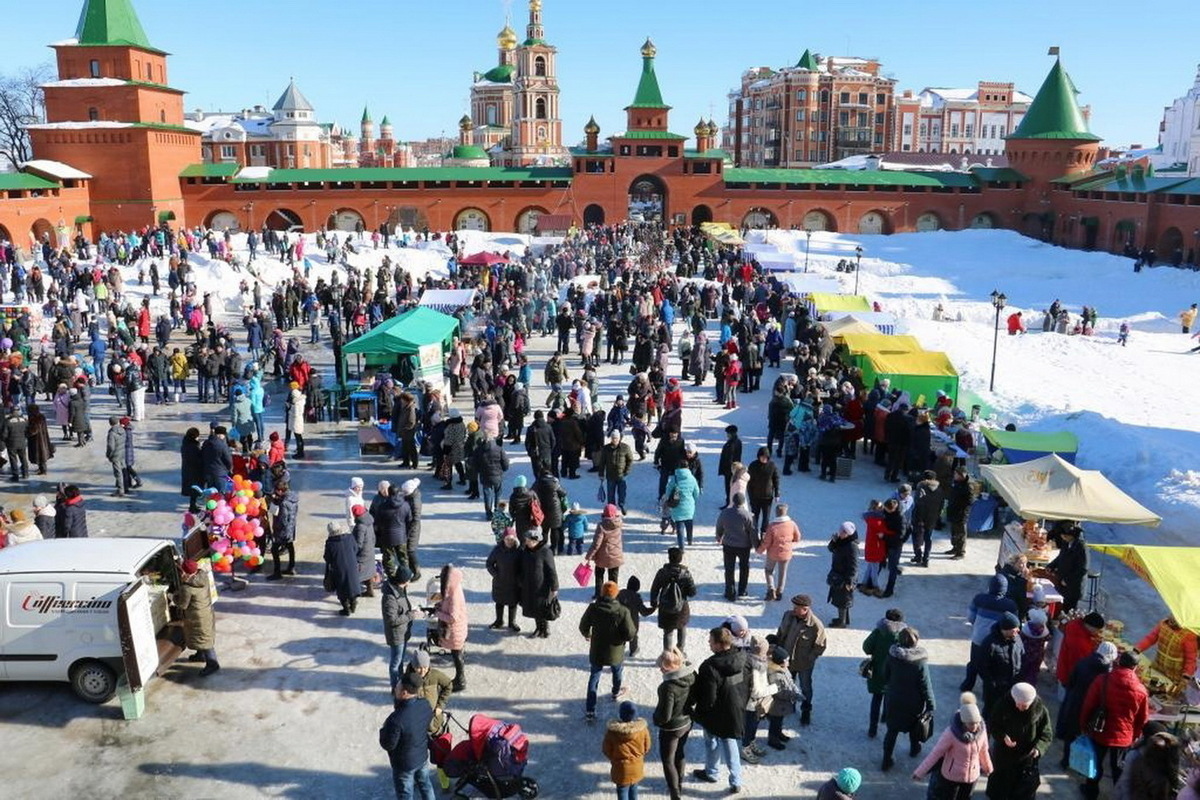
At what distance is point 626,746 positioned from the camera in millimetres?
5648

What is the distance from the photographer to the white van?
23.7ft

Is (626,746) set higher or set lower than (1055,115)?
lower

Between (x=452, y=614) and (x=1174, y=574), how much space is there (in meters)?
5.64

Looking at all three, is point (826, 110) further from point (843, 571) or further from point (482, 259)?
point (843, 571)

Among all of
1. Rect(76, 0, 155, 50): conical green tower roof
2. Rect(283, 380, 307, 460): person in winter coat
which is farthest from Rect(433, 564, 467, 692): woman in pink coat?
Rect(76, 0, 155, 50): conical green tower roof

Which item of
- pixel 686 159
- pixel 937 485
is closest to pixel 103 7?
pixel 686 159

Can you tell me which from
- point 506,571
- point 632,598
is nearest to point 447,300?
point 506,571

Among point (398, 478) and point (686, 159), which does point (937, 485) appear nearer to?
point (398, 478)

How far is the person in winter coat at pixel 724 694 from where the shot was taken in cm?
603

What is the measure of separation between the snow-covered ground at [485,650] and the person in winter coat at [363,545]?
1.00 ft

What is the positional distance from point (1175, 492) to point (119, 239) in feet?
104

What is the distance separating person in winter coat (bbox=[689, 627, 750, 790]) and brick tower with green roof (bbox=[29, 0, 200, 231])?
4143 centimetres

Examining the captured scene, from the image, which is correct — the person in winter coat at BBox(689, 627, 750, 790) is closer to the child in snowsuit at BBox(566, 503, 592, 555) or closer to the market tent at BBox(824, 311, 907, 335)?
the child in snowsuit at BBox(566, 503, 592, 555)

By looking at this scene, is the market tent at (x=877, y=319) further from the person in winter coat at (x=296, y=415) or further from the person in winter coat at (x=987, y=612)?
the person in winter coat at (x=987, y=612)
